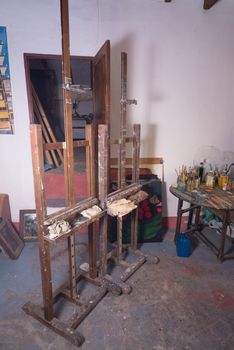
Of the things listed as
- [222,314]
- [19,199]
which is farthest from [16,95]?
[222,314]

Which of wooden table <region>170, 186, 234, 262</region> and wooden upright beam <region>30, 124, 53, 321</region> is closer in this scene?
wooden upright beam <region>30, 124, 53, 321</region>

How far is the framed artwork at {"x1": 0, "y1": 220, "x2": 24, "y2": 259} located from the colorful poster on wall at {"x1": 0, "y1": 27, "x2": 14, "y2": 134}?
976mm

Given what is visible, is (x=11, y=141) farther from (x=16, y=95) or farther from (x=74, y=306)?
(x=74, y=306)

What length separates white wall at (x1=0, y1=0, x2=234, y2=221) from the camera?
229 centimetres

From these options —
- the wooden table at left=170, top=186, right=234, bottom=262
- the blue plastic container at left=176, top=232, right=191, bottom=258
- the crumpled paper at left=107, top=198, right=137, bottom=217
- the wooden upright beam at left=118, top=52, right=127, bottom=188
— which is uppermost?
the wooden upright beam at left=118, top=52, right=127, bottom=188

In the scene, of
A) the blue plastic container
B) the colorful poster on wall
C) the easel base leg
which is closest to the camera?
the easel base leg

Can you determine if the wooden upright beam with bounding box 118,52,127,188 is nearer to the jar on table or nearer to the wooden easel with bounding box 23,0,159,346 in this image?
the wooden easel with bounding box 23,0,159,346

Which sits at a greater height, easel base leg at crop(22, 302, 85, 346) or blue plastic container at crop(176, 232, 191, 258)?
blue plastic container at crop(176, 232, 191, 258)

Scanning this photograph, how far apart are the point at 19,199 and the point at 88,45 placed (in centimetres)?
177

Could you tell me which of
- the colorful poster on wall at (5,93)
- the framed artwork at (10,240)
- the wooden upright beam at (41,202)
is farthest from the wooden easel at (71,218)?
the colorful poster on wall at (5,93)

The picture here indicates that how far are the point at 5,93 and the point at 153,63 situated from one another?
152 cm

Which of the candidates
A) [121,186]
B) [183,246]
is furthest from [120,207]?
[183,246]

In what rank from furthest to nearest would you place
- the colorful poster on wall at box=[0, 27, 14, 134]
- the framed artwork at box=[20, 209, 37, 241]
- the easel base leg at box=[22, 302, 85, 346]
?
1. the framed artwork at box=[20, 209, 37, 241]
2. the colorful poster on wall at box=[0, 27, 14, 134]
3. the easel base leg at box=[22, 302, 85, 346]

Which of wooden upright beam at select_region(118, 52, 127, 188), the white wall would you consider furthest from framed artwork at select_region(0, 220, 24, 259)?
wooden upright beam at select_region(118, 52, 127, 188)
